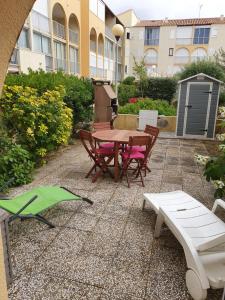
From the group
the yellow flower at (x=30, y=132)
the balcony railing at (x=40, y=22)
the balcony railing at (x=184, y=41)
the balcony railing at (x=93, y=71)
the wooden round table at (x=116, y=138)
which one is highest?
the balcony railing at (x=184, y=41)

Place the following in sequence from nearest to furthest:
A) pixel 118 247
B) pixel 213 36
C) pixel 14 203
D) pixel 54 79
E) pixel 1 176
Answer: pixel 118 247 < pixel 14 203 < pixel 1 176 < pixel 54 79 < pixel 213 36

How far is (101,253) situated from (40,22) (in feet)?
52.0

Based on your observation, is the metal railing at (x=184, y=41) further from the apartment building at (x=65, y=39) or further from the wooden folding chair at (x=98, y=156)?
the wooden folding chair at (x=98, y=156)

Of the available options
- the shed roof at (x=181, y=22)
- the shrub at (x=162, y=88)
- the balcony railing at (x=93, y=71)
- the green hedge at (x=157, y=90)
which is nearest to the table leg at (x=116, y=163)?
the green hedge at (x=157, y=90)

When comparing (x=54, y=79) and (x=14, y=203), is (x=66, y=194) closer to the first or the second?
(x=14, y=203)

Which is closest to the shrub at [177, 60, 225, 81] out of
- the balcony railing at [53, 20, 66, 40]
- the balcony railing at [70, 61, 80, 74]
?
the balcony railing at [70, 61, 80, 74]

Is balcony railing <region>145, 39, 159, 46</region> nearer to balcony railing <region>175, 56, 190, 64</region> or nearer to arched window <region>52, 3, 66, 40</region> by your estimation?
balcony railing <region>175, 56, 190, 64</region>

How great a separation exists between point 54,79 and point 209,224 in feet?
19.4

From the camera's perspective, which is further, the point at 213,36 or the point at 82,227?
the point at 213,36

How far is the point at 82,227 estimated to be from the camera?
10.7ft

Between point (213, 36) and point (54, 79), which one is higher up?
point (213, 36)

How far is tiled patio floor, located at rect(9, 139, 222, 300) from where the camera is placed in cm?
227

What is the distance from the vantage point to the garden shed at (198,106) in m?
8.58

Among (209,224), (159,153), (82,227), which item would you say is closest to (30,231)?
(82,227)
